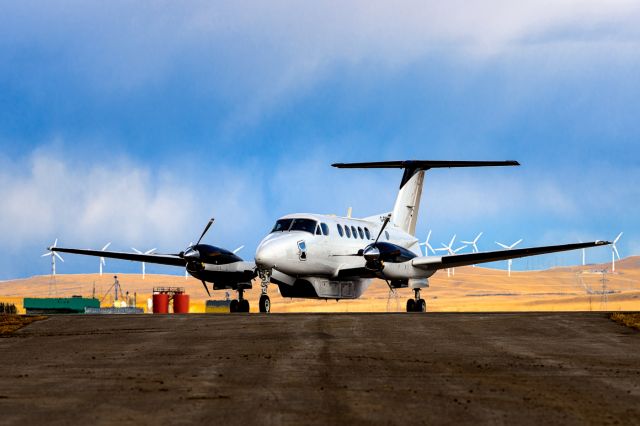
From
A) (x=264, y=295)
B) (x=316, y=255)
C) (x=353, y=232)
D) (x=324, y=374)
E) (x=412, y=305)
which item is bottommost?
(x=412, y=305)

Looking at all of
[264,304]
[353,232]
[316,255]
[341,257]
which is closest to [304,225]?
[316,255]

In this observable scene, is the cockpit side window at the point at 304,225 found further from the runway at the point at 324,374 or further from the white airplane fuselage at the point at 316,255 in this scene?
the runway at the point at 324,374

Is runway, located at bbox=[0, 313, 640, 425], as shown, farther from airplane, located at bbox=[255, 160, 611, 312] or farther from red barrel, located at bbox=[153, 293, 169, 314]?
red barrel, located at bbox=[153, 293, 169, 314]

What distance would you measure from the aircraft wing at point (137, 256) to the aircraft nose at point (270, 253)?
6.53 metres

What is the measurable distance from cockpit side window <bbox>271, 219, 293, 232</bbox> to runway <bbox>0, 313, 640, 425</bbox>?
17.8 m

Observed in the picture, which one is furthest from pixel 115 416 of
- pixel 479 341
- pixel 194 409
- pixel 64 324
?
pixel 64 324

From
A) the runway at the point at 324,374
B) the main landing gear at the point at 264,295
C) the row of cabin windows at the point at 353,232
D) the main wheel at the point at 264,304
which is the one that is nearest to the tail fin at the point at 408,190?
the row of cabin windows at the point at 353,232

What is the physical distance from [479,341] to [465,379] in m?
7.62

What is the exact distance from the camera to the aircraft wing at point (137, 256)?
47688 millimetres

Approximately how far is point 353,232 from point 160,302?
35.9 meters

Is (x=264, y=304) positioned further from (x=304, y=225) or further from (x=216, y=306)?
(x=216, y=306)

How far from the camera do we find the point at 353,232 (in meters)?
49.2

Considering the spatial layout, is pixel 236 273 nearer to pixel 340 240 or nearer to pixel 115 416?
pixel 340 240

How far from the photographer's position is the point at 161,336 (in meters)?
24.0
